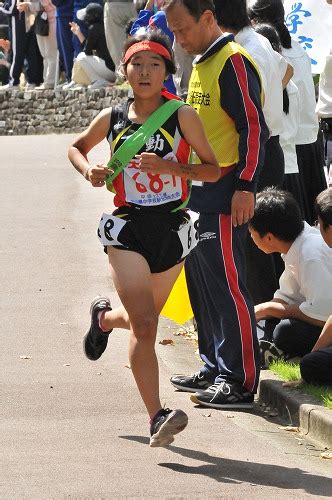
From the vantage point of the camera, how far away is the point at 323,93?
9.28m

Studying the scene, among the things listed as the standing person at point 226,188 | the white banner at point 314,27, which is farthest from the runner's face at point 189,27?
the white banner at point 314,27

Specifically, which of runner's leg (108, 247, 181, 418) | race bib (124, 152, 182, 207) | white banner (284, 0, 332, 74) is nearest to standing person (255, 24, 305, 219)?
white banner (284, 0, 332, 74)

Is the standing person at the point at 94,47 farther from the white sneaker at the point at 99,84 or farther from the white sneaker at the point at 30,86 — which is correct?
the white sneaker at the point at 30,86

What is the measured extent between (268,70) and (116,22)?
513 inches

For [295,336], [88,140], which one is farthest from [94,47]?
[88,140]

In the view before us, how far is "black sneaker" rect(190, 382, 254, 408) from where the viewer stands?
282 inches

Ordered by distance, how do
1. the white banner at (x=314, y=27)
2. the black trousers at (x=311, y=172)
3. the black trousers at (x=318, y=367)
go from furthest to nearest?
the white banner at (x=314, y=27) < the black trousers at (x=311, y=172) < the black trousers at (x=318, y=367)

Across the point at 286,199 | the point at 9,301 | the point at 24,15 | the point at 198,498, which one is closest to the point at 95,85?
the point at 24,15

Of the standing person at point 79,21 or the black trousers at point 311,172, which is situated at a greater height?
the black trousers at point 311,172

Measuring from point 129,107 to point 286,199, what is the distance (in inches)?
58.5

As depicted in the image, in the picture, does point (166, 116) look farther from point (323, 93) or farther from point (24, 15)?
point (24, 15)

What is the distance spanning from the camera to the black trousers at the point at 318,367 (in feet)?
23.2

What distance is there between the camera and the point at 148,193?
636cm

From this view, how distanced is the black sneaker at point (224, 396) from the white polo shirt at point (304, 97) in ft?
8.76
